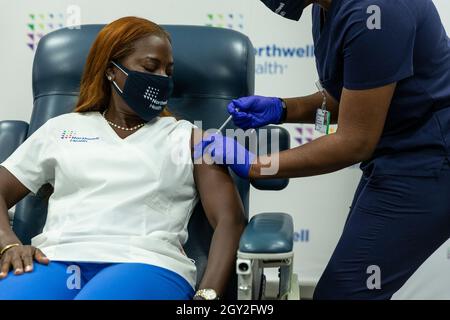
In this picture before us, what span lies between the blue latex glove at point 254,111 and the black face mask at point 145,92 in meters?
0.21

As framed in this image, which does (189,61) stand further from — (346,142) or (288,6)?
(346,142)

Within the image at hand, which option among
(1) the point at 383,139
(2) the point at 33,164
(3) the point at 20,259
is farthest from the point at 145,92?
(1) the point at 383,139

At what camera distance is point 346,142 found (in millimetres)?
1435

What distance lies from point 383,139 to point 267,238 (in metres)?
0.49

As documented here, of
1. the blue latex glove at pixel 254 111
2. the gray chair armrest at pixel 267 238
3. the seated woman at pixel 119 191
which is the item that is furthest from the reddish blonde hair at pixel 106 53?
the gray chair armrest at pixel 267 238

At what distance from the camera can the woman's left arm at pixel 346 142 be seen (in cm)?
139

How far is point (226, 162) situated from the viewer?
1582 mm

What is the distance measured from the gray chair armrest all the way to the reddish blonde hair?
587 millimetres

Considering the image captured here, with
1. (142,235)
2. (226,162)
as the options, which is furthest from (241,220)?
(142,235)

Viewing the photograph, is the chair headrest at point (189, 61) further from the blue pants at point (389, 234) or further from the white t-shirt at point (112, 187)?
the blue pants at point (389, 234)

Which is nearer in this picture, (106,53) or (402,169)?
(402,169)

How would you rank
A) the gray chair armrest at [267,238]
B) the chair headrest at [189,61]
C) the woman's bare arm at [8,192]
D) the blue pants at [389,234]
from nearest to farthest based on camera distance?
the gray chair armrest at [267,238] < the blue pants at [389,234] < the woman's bare arm at [8,192] < the chair headrest at [189,61]
